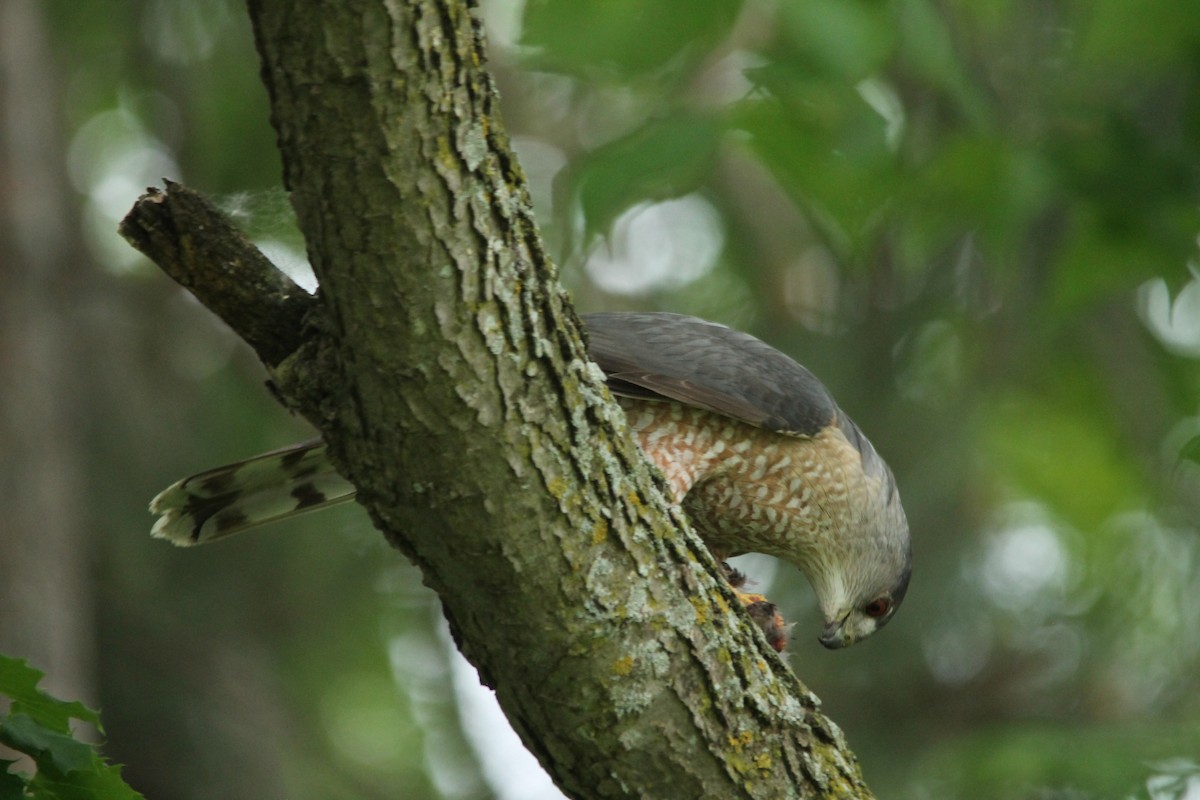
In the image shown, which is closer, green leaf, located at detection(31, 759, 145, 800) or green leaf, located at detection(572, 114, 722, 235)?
green leaf, located at detection(31, 759, 145, 800)

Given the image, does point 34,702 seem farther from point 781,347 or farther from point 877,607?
point 781,347

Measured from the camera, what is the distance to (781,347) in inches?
279

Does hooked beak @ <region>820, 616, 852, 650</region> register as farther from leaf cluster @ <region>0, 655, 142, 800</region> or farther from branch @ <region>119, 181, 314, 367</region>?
leaf cluster @ <region>0, 655, 142, 800</region>

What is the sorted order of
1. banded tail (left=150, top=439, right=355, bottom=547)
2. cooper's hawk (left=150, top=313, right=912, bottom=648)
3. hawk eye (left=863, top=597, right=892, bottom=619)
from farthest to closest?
hawk eye (left=863, top=597, right=892, bottom=619), cooper's hawk (left=150, top=313, right=912, bottom=648), banded tail (left=150, top=439, right=355, bottom=547)

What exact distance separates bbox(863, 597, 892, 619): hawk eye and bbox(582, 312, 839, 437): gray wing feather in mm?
691

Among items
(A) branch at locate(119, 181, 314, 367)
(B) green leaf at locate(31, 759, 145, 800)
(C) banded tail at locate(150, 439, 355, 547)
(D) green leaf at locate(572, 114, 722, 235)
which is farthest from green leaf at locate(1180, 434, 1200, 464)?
(C) banded tail at locate(150, 439, 355, 547)

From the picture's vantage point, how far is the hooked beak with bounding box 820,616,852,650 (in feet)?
14.2

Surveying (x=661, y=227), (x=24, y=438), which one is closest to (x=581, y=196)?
(x=24, y=438)

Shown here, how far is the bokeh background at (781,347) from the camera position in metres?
4.54

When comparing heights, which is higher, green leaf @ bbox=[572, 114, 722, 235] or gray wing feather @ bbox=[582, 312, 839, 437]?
green leaf @ bbox=[572, 114, 722, 235]

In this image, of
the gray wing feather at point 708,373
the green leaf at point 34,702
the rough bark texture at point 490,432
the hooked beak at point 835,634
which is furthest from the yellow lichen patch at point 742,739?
the hooked beak at point 835,634

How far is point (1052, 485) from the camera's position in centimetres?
757

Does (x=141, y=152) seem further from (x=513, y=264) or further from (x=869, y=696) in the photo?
(x=513, y=264)

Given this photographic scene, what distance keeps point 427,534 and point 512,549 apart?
0.16 m
